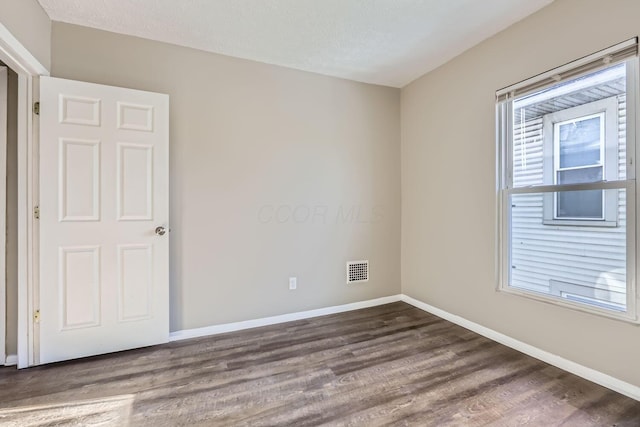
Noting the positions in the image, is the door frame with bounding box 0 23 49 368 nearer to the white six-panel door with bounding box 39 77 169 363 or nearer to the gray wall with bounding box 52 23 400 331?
the white six-panel door with bounding box 39 77 169 363

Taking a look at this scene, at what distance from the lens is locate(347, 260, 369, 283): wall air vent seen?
3.34 metres

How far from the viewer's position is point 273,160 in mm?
2949

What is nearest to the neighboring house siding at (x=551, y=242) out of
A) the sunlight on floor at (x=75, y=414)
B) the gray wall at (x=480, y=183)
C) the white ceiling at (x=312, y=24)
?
the gray wall at (x=480, y=183)

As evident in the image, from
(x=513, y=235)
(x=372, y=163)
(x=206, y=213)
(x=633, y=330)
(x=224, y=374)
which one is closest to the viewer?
(x=633, y=330)

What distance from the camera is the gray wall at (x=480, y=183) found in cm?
190

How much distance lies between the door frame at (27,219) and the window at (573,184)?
3.64 m

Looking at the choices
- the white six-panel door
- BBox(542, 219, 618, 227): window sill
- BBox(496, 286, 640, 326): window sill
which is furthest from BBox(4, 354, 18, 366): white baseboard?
BBox(542, 219, 618, 227): window sill

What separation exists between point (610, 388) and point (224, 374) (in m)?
2.50

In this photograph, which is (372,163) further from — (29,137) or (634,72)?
(29,137)

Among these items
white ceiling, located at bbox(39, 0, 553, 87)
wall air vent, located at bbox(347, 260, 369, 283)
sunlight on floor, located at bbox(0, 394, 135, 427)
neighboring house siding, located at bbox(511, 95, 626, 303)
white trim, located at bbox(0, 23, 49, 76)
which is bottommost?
sunlight on floor, located at bbox(0, 394, 135, 427)

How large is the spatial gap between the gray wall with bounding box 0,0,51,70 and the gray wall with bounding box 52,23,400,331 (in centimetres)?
9

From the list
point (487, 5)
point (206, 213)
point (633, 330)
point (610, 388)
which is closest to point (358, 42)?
point (487, 5)

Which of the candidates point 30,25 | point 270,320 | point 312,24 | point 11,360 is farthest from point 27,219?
point 312,24

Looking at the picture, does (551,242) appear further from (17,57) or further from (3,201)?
(3,201)
